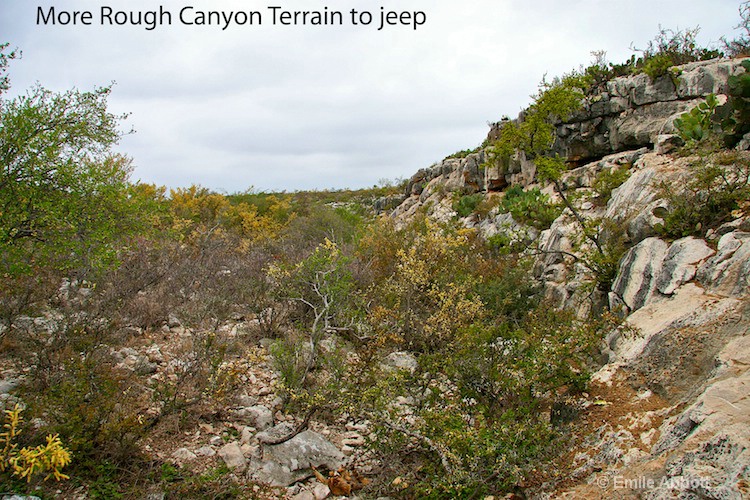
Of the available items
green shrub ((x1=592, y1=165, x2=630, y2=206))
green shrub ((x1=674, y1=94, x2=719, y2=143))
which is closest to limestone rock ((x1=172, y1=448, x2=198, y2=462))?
green shrub ((x1=674, y1=94, x2=719, y2=143))

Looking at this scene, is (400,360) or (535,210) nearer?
(400,360)

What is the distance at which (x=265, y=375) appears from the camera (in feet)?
21.7

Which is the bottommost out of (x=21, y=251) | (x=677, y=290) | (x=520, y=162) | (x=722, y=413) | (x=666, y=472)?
(x=666, y=472)

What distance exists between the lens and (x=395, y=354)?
734cm

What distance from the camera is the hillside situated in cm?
371

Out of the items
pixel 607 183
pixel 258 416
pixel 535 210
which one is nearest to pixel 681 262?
pixel 607 183

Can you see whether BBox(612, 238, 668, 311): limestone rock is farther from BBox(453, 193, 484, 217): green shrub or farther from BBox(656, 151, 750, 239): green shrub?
BBox(453, 193, 484, 217): green shrub

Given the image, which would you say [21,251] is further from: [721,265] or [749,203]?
[749,203]

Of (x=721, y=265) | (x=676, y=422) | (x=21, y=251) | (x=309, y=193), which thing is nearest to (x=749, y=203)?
(x=721, y=265)

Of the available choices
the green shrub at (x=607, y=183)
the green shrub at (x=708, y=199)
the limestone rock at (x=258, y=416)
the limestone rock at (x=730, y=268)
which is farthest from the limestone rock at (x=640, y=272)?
the limestone rock at (x=258, y=416)

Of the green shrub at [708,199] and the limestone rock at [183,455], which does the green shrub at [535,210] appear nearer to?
the green shrub at [708,199]

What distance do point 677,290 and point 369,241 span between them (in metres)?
7.76

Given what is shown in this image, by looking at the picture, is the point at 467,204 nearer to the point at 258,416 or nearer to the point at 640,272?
the point at 640,272

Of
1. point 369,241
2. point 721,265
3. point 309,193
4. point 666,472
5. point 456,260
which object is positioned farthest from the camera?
point 309,193
